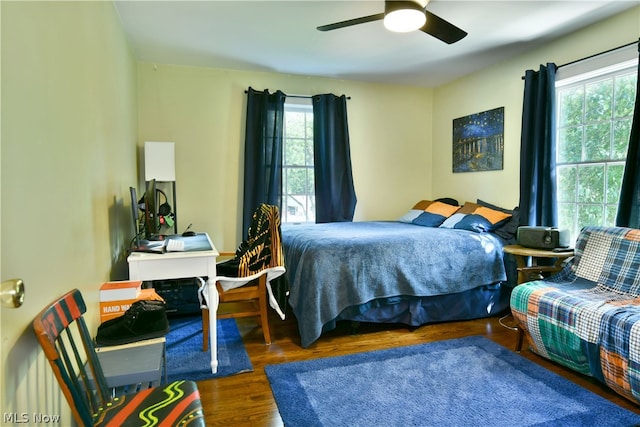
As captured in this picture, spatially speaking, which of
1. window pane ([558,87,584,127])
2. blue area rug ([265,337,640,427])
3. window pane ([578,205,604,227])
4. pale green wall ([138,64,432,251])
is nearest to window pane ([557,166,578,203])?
window pane ([578,205,604,227])

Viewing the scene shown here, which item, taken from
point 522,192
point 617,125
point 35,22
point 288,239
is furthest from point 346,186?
point 35,22

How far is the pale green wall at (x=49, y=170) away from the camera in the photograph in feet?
3.22

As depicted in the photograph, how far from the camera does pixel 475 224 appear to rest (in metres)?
3.58

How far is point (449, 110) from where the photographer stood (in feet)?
15.6

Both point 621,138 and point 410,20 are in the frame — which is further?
point 621,138

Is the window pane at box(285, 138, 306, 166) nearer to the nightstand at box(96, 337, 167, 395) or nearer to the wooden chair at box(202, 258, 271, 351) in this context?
the wooden chair at box(202, 258, 271, 351)

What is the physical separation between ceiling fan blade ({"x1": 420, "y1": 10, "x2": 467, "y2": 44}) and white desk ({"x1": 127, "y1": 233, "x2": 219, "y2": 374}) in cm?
203

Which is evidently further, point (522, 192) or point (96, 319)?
point (522, 192)

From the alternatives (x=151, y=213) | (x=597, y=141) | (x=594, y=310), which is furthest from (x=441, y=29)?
(x=151, y=213)

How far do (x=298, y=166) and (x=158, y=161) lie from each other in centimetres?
159

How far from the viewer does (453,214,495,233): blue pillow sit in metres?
3.54

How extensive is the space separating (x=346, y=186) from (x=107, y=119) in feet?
9.23

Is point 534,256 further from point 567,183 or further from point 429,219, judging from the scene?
point 429,219

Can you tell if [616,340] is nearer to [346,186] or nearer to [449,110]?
[346,186]
